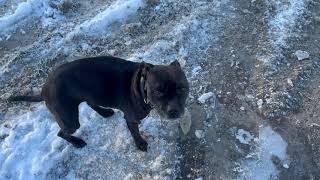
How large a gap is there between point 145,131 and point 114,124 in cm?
49

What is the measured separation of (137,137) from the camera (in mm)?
6449

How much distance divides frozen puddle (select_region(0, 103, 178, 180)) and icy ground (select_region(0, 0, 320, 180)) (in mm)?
15

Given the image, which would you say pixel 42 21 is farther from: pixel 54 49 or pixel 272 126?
pixel 272 126

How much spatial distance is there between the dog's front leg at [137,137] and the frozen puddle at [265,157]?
4.53ft

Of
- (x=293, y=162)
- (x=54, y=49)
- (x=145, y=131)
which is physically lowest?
(x=293, y=162)

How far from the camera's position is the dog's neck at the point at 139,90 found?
5.47 m

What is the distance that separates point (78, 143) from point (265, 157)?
8.64 feet

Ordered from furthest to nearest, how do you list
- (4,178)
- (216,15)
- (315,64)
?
(216,15), (315,64), (4,178)

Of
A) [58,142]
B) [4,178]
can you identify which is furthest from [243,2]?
[4,178]

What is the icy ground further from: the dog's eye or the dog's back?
the dog's eye

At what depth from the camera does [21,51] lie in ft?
25.8

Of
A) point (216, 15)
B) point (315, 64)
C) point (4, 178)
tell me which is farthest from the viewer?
point (216, 15)

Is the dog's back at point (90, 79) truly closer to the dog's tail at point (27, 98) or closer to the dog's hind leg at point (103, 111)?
the dog's tail at point (27, 98)

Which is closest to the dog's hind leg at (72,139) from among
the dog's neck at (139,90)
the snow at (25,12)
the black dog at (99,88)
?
the black dog at (99,88)
